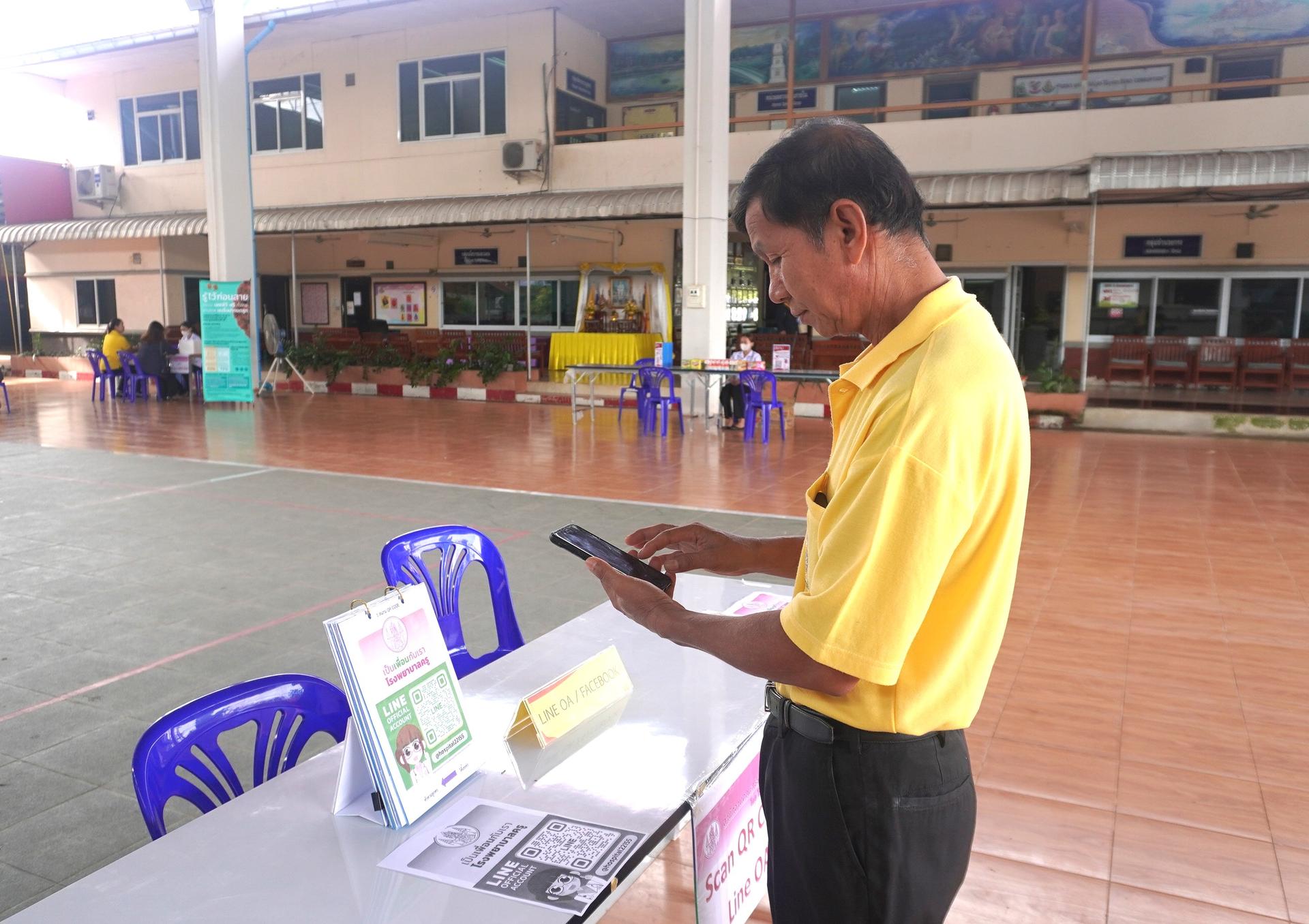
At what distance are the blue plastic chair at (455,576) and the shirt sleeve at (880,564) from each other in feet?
6.45

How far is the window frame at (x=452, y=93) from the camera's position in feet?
53.2

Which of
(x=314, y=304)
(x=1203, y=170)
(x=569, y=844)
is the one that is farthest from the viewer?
(x=314, y=304)

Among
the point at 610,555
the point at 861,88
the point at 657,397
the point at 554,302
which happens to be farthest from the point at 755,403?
the point at 610,555

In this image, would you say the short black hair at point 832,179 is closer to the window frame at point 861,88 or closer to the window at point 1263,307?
the window frame at point 861,88

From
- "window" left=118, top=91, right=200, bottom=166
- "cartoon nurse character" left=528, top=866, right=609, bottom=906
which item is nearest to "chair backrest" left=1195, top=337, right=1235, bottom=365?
"cartoon nurse character" left=528, top=866, right=609, bottom=906

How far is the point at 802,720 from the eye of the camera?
1.24 m

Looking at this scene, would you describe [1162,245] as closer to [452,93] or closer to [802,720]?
[452,93]

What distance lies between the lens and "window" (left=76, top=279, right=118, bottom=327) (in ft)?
66.1

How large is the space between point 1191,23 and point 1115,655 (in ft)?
45.0

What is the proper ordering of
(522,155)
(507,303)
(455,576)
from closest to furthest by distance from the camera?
→ (455,576)
(522,155)
(507,303)

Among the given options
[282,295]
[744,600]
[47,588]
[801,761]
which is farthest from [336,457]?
[282,295]

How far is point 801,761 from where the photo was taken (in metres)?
1.24

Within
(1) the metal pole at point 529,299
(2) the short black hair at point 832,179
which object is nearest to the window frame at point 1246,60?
(1) the metal pole at point 529,299

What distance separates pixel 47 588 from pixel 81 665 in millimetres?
1324
